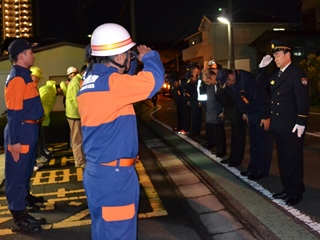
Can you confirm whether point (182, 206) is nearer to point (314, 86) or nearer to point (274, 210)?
point (274, 210)

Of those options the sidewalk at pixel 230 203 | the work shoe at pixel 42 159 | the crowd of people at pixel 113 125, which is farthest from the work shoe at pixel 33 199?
the work shoe at pixel 42 159

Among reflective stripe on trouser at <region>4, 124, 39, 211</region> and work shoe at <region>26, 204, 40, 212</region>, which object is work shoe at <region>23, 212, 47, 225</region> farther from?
work shoe at <region>26, 204, 40, 212</region>

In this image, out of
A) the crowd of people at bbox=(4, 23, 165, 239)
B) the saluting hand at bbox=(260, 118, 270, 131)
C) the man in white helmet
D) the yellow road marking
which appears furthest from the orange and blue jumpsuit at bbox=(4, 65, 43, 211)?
the saluting hand at bbox=(260, 118, 270, 131)

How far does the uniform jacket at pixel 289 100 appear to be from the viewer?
5.06 meters

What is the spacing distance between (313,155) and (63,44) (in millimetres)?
22295

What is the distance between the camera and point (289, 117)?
Result: 5.22 meters

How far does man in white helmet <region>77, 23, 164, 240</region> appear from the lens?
2912mm

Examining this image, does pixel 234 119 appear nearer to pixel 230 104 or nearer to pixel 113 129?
pixel 230 104

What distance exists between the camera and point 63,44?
A: 28.1 meters

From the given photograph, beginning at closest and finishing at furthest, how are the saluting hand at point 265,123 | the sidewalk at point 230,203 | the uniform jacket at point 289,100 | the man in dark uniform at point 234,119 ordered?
the sidewalk at point 230,203, the uniform jacket at point 289,100, the saluting hand at point 265,123, the man in dark uniform at point 234,119

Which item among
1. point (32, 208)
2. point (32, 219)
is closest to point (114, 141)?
point (32, 219)

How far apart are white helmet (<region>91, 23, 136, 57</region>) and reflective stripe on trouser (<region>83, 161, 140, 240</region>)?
768mm

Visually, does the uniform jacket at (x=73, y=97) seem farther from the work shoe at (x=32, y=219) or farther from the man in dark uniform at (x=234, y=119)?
the work shoe at (x=32, y=219)

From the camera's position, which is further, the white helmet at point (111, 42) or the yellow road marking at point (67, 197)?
A: the yellow road marking at point (67, 197)
